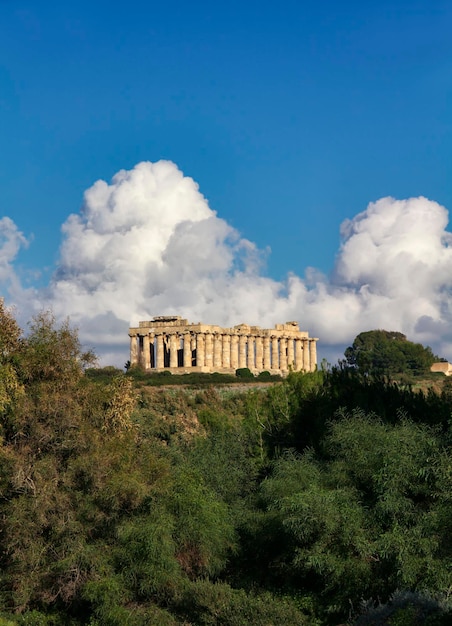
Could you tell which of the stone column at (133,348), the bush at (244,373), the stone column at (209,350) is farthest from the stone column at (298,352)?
the stone column at (133,348)

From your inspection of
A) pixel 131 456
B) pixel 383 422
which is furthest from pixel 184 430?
pixel 131 456

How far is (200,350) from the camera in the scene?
351 feet

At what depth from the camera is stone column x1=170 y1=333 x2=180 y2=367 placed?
107 metres

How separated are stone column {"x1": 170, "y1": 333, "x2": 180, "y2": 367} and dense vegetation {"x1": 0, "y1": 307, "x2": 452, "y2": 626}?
232ft

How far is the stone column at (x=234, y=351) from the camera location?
109 m

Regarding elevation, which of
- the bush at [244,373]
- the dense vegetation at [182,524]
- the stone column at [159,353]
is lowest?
the dense vegetation at [182,524]

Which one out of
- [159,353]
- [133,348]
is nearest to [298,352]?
[159,353]

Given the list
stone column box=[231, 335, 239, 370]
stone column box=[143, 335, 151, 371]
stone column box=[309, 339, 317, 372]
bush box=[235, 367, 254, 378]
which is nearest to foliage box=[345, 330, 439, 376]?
stone column box=[309, 339, 317, 372]

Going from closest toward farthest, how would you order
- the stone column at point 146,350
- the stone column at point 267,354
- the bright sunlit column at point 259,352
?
the stone column at point 146,350 < the bright sunlit column at point 259,352 < the stone column at point 267,354

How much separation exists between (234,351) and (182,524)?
79.6 m

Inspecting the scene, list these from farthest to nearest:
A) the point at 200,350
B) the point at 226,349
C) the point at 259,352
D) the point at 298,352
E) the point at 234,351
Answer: the point at 298,352
the point at 259,352
the point at 234,351
the point at 226,349
the point at 200,350

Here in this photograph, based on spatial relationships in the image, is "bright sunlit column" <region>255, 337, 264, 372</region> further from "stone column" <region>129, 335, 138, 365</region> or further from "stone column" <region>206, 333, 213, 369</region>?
"stone column" <region>129, 335, 138, 365</region>

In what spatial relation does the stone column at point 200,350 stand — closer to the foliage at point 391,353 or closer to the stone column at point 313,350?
the stone column at point 313,350

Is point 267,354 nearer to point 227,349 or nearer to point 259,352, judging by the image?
point 259,352
